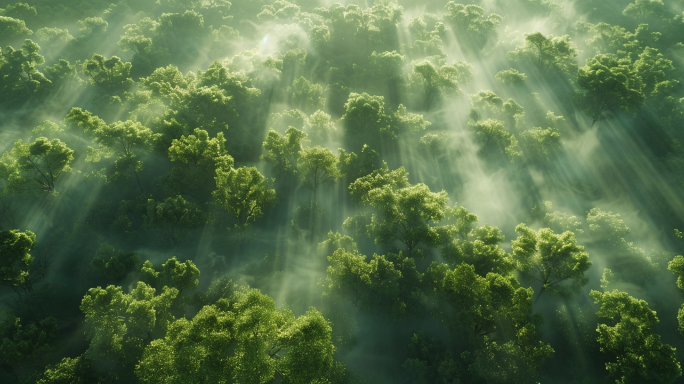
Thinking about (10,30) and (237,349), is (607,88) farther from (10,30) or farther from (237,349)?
(10,30)

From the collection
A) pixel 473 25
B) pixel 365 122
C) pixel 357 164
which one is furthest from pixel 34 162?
pixel 473 25

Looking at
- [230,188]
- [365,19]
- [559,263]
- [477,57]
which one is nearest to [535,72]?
[477,57]

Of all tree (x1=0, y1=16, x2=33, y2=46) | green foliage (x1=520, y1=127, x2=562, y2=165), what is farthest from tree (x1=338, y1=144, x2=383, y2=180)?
tree (x1=0, y1=16, x2=33, y2=46)

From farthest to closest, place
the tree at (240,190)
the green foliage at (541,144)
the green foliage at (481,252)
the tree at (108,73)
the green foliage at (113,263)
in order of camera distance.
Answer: the tree at (108,73) < the green foliage at (541,144) < the tree at (240,190) < the green foliage at (481,252) < the green foliage at (113,263)

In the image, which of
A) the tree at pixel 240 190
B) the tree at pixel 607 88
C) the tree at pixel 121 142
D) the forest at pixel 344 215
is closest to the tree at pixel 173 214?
the forest at pixel 344 215

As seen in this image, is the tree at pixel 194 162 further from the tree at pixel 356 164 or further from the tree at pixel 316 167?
the tree at pixel 356 164

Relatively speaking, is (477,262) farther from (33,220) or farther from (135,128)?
(33,220)

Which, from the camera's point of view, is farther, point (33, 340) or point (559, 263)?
point (559, 263)

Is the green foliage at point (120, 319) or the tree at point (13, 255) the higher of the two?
the tree at point (13, 255)
